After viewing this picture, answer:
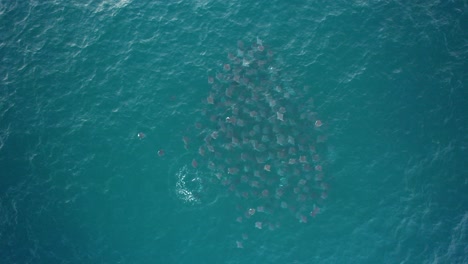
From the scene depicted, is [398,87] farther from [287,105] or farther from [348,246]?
[348,246]

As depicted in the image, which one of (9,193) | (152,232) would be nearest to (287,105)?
(152,232)

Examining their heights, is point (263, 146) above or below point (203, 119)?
below

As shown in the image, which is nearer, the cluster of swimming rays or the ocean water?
the ocean water

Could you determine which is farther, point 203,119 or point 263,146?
point 203,119

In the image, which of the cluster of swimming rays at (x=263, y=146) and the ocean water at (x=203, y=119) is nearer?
the ocean water at (x=203, y=119)
